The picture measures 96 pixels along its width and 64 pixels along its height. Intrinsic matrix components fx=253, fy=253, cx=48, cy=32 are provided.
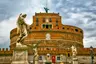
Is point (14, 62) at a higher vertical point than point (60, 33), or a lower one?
lower

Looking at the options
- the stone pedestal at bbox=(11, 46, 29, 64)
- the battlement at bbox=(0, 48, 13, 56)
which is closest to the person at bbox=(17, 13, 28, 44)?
the stone pedestal at bbox=(11, 46, 29, 64)

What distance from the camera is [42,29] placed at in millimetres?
90812

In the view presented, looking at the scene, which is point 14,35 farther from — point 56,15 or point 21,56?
point 21,56

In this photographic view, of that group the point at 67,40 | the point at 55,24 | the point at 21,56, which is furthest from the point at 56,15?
the point at 21,56

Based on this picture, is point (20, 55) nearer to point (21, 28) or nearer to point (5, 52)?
point (21, 28)

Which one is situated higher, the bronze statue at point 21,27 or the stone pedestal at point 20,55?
the bronze statue at point 21,27

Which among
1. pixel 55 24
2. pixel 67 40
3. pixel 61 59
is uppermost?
pixel 55 24

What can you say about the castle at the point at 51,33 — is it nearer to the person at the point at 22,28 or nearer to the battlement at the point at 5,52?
the battlement at the point at 5,52

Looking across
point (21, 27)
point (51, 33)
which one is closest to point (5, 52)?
point (51, 33)

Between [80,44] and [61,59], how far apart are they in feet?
82.7

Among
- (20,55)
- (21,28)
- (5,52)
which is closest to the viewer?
(20,55)

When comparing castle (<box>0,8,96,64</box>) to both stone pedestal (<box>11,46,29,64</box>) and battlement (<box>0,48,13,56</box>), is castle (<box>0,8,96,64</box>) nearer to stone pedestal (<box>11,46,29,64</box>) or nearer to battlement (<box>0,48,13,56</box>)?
battlement (<box>0,48,13,56</box>)

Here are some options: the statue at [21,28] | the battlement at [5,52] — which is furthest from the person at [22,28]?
the battlement at [5,52]

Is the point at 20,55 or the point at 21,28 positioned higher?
the point at 21,28
